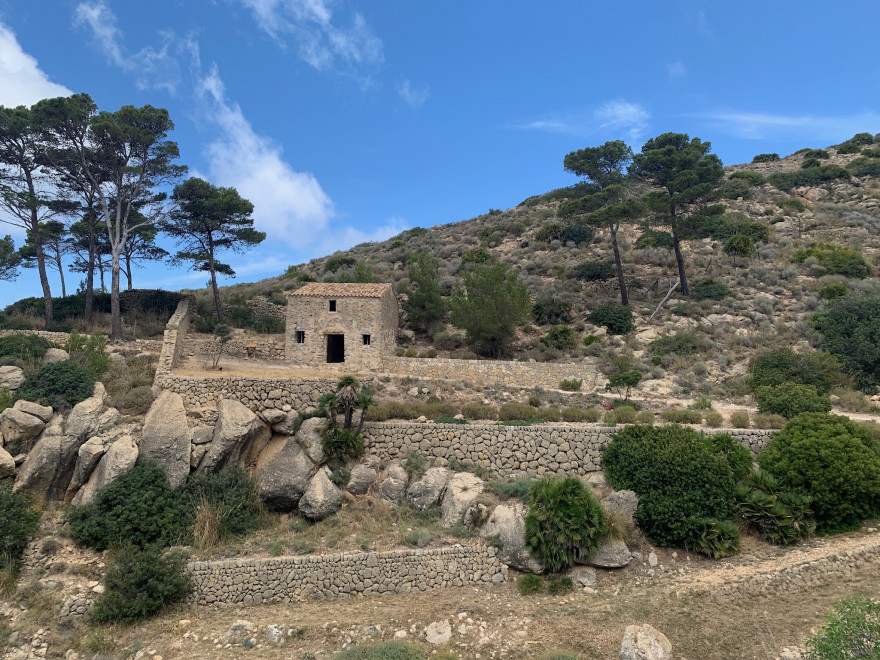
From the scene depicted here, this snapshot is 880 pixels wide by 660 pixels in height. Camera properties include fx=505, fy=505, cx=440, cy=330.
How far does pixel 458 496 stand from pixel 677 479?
6.51 metres

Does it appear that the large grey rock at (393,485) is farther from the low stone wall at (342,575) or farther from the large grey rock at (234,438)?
the large grey rock at (234,438)

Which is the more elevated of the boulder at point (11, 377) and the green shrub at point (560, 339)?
the green shrub at point (560, 339)

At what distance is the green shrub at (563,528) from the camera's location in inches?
538

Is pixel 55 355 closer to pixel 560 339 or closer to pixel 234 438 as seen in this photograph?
pixel 234 438

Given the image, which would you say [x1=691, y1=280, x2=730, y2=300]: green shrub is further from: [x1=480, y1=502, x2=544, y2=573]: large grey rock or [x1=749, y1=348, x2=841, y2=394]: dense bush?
[x1=480, y1=502, x2=544, y2=573]: large grey rock

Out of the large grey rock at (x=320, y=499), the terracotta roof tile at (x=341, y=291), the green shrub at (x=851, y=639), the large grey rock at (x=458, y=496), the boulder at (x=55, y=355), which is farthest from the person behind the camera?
the terracotta roof tile at (x=341, y=291)

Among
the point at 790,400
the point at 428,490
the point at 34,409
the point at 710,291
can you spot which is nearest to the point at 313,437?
the point at 428,490

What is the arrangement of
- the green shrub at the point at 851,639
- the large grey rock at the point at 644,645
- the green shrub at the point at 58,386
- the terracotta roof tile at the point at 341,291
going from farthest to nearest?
the terracotta roof tile at the point at 341,291 < the green shrub at the point at 58,386 < the large grey rock at the point at 644,645 < the green shrub at the point at 851,639

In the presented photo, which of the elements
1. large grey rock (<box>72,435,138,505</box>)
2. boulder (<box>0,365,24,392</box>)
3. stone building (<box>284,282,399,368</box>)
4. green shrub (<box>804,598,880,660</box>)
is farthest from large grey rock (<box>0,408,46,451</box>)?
green shrub (<box>804,598,880,660</box>)

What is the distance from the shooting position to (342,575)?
1416cm

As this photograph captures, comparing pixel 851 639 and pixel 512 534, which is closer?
pixel 851 639

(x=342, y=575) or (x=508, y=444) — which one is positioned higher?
(x=508, y=444)

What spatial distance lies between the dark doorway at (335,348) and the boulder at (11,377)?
468 inches

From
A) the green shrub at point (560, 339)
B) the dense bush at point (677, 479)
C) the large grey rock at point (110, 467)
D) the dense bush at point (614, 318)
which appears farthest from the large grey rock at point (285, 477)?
the dense bush at point (614, 318)
